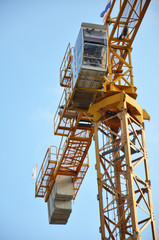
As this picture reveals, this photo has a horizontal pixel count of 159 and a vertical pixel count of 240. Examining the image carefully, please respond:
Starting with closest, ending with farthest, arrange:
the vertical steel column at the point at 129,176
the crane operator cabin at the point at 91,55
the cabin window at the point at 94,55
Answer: the vertical steel column at the point at 129,176, the crane operator cabin at the point at 91,55, the cabin window at the point at 94,55

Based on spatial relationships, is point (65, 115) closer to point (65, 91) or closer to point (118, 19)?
point (65, 91)

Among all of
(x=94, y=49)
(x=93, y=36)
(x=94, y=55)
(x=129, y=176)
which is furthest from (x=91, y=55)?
(x=129, y=176)

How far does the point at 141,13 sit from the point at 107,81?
4.79m

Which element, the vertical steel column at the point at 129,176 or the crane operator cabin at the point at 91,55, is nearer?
the vertical steel column at the point at 129,176

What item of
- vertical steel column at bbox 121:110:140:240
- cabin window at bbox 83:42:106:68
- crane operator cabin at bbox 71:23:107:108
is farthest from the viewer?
cabin window at bbox 83:42:106:68

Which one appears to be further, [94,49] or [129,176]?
[94,49]

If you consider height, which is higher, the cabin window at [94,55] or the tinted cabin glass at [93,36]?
the tinted cabin glass at [93,36]

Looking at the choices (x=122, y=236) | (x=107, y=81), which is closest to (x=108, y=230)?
(x=122, y=236)

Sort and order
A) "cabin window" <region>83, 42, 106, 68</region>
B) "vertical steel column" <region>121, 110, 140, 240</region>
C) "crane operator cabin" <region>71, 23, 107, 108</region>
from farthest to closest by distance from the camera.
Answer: "cabin window" <region>83, 42, 106, 68</region> < "crane operator cabin" <region>71, 23, 107, 108</region> < "vertical steel column" <region>121, 110, 140, 240</region>

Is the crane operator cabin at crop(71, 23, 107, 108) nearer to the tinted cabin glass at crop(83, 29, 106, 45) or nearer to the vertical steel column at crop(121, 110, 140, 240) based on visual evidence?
the tinted cabin glass at crop(83, 29, 106, 45)

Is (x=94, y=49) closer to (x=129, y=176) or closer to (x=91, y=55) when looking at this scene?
(x=91, y=55)

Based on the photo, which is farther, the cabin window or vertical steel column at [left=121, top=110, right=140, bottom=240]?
the cabin window

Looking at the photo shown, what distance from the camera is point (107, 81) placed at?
3394 centimetres

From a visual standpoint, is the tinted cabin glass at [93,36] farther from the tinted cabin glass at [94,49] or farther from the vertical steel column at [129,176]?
the vertical steel column at [129,176]
